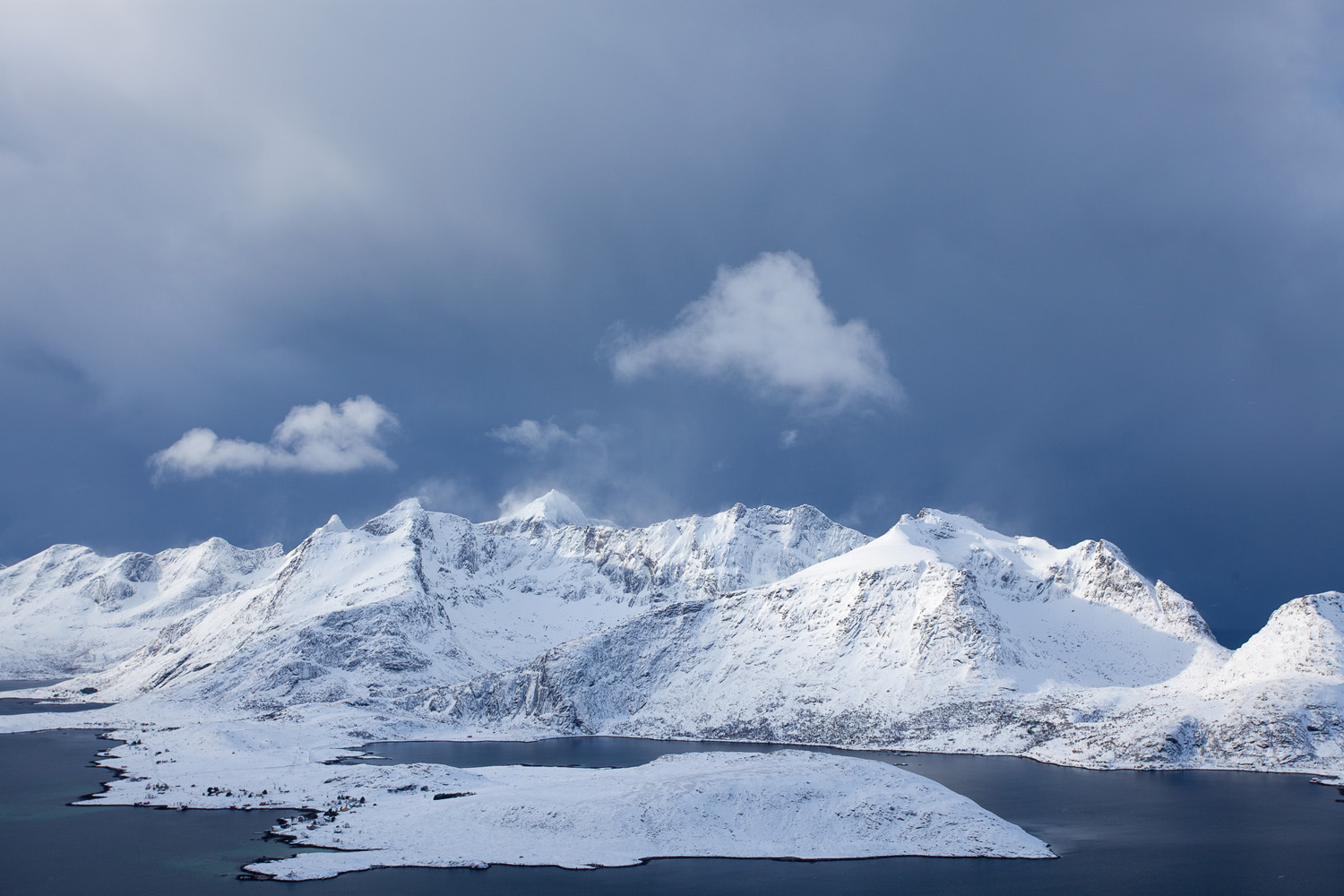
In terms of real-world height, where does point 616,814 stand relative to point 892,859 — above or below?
above

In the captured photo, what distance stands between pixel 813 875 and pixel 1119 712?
127 m

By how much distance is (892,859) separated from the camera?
3671 inches

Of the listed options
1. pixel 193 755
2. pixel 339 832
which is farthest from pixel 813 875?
pixel 193 755

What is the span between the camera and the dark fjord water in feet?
267

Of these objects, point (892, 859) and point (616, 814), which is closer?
point (892, 859)

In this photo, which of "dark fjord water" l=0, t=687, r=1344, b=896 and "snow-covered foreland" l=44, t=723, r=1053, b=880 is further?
"snow-covered foreland" l=44, t=723, r=1053, b=880

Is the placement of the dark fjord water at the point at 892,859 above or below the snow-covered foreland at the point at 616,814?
below

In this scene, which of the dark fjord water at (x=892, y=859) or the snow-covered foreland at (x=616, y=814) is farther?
the snow-covered foreland at (x=616, y=814)

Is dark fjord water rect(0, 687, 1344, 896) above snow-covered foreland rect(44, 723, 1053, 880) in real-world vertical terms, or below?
below

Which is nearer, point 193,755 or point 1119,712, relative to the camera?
point 193,755

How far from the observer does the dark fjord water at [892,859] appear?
267 ft

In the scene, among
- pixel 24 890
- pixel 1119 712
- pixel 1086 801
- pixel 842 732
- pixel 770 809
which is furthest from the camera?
pixel 842 732

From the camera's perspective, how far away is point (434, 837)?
317 ft

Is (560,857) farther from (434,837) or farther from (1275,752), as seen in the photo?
(1275,752)
